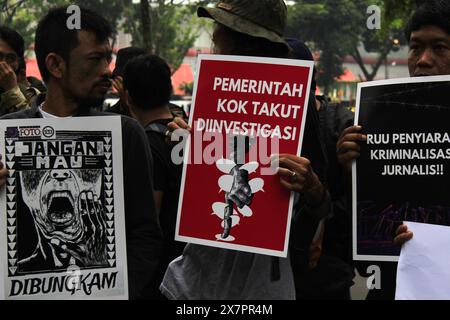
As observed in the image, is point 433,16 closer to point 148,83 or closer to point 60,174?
point 60,174

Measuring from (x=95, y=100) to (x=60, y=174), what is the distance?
0.32m

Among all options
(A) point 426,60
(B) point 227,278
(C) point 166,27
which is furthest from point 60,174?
(C) point 166,27

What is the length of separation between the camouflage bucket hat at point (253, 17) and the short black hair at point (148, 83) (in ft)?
4.29

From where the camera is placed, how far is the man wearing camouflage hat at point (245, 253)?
9.86 feet

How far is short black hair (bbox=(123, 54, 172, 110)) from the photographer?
14.6 ft

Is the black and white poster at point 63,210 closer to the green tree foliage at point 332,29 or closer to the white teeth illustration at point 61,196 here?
the white teeth illustration at point 61,196

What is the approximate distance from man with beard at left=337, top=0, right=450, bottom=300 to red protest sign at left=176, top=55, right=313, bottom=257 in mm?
262

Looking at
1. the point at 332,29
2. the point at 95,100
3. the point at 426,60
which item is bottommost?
the point at 95,100

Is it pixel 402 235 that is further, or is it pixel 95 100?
pixel 95 100

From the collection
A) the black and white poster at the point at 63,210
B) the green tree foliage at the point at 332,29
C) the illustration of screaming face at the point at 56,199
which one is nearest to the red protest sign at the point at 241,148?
the black and white poster at the point at 63,210

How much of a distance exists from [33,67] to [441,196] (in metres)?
56.3

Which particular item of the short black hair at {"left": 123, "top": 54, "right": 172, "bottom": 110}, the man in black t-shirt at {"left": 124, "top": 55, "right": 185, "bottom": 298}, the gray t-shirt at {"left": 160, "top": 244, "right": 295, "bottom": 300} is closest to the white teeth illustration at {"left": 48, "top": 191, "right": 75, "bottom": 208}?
the gray t-shirt at {"left": 160, "top": 244, "right": 295, "bottom": 300}

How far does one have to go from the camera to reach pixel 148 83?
446cm

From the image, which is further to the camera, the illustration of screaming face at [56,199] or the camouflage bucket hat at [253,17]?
the camouflage bucket hat at [253,17]
